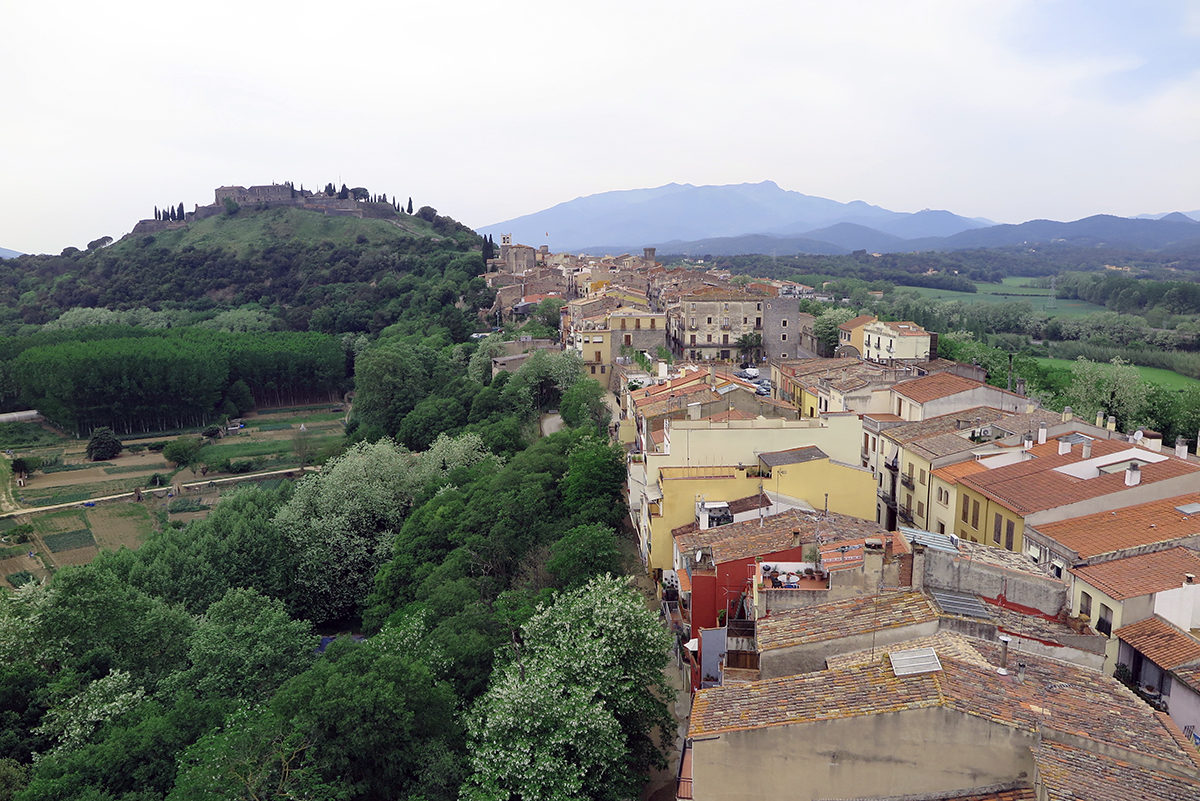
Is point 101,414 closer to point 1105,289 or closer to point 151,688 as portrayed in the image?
point 151,688

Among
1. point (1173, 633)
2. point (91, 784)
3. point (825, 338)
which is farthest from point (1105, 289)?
point (91, 784)

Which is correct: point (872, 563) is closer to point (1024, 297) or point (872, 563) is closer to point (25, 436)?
point (25, 436)

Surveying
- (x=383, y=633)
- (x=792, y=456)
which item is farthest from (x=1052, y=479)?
(x=383, y=633)

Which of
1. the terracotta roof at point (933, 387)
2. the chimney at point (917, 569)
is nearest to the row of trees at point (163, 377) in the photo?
the terracotta roof at point (933, 387)

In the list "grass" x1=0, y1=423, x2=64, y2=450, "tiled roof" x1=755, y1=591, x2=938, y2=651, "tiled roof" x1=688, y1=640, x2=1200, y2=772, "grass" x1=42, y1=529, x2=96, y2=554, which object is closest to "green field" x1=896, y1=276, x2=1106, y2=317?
"grass" x1=42, y1=529, x2=96, y2=554

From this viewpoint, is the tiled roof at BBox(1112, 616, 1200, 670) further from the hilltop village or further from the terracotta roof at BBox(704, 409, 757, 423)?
the terracotta roof at BBox(704, 409, 757, 423)
